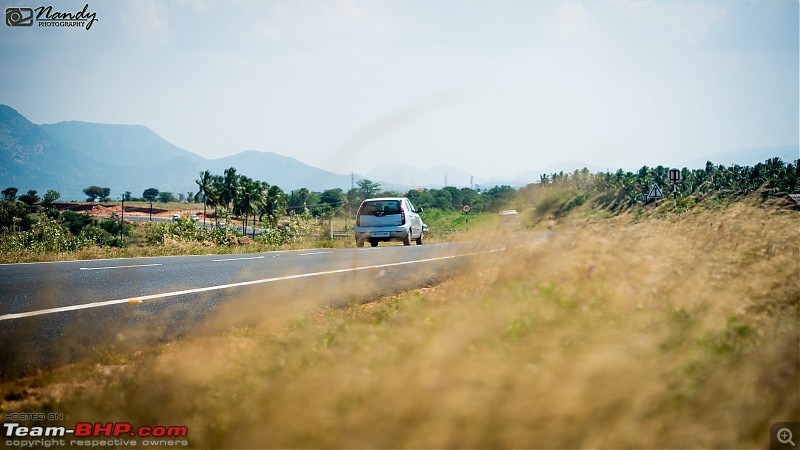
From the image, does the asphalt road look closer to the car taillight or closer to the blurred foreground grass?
the blurred foreground grass

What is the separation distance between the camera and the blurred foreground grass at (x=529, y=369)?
7.70 feet

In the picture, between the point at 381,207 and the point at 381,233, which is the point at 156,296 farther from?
the point at 381,207

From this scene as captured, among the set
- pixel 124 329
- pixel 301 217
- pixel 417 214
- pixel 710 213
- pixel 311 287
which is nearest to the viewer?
pixel 124 329

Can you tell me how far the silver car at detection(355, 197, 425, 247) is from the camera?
69.3 ft

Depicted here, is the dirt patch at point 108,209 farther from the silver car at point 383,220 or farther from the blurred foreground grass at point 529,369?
the blurred foreground grass at point 529,369

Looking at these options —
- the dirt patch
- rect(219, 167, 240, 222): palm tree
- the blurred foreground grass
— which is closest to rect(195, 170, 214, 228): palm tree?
rect(219, 167, 240, 222): palm tree

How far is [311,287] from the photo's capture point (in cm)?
860

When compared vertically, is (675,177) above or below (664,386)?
above

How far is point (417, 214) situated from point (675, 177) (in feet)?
38.9

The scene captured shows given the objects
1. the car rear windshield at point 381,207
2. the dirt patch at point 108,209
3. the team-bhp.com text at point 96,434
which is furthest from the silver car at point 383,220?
the dirt patch at point 108,209

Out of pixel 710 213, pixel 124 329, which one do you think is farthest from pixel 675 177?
pixel 124 329

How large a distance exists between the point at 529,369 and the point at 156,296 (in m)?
6.40

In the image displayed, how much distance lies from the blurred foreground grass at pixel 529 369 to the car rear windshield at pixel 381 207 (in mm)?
15699

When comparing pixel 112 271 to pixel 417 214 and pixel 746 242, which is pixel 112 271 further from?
pixel 417 214
